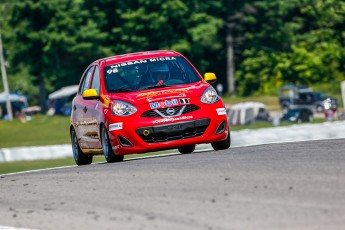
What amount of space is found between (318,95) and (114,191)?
61.6 m

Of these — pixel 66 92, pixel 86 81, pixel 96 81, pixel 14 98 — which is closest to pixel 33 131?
pixel 66 92

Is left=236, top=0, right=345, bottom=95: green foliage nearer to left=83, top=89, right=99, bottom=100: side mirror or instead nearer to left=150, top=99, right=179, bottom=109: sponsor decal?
left=83, top=89, right=99, bottom=100: side mirror

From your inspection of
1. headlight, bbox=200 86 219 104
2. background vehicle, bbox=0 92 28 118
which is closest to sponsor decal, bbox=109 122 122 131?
headlight, bbox=200 86 219 104

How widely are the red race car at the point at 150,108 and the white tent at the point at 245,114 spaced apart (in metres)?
39.9

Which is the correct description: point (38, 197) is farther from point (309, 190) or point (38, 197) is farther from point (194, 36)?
point (194, 36)

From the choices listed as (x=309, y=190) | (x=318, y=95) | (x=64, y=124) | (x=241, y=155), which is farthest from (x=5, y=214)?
(x=318, y=95)

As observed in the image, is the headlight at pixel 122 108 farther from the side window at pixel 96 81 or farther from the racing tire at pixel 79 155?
the racing tire at pixel 79 155

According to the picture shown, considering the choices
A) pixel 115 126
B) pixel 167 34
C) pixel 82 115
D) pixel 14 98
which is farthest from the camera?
pixel 14 98

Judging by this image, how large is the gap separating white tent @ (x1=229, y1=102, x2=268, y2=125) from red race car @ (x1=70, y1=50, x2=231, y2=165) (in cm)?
3988

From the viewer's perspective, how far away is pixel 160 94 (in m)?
15.2

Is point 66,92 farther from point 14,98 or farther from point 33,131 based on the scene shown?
point 33,131

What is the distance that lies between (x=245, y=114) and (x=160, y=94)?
42.3 m

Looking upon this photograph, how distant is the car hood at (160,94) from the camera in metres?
15.1

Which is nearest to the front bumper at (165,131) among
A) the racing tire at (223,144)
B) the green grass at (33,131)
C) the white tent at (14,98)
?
the racing tire at (223,144)
